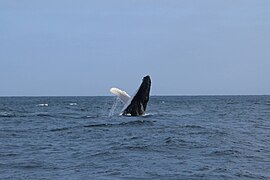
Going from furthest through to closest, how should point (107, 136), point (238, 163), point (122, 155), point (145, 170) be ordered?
1. point (107, 136)
2. point (122, 155)
3. point (238, 163)
4. point (145, 170)

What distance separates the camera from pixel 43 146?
18.0 metres

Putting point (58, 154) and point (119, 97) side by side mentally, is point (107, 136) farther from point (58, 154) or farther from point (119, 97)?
point (119, 97)

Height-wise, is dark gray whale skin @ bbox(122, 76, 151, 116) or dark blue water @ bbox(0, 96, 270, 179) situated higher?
dark gray whale skin @ bbox(122, 76, 151, 116)

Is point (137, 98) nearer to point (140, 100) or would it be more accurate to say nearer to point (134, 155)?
point (140, 100)

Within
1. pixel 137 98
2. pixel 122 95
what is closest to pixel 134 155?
pixel 137 98

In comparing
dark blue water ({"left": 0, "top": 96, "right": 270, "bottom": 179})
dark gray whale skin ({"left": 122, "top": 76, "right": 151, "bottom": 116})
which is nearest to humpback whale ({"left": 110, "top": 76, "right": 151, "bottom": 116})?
dark gray whale skin ({"left": 122, "top": 76, "right": 151, "bottom": 116})

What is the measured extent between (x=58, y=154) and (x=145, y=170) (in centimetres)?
390

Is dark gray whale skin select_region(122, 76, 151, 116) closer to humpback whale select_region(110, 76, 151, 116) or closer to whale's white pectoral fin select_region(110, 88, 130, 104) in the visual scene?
humpback whale select_region(110, 76, 151, 116)

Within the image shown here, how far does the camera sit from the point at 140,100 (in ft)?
108

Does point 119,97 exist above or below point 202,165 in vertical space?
above

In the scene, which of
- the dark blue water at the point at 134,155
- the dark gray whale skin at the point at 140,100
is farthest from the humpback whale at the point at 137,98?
the dark blue water at the point at 134,155

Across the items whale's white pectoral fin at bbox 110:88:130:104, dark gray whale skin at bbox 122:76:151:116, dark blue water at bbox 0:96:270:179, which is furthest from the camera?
whale's white pectoral fin at bbox 110:88:130:104

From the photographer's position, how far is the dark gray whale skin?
3212 centimetres

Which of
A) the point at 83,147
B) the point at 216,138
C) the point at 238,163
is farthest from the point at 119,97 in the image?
the point at 238,163
